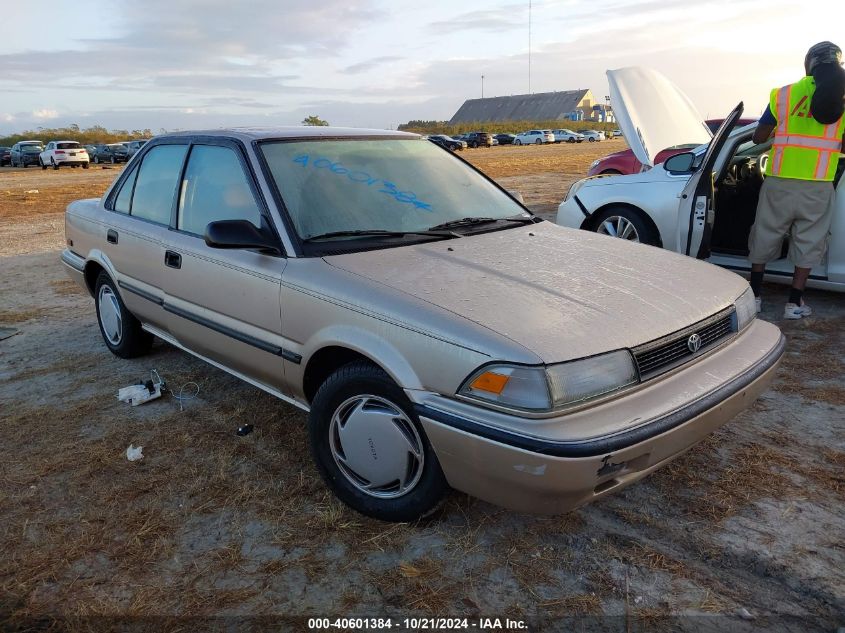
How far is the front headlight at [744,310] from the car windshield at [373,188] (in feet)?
4.17

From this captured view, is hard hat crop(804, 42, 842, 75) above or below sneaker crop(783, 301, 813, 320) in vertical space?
above

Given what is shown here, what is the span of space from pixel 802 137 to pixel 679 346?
10.0ft

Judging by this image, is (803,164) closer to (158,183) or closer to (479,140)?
(158,183)

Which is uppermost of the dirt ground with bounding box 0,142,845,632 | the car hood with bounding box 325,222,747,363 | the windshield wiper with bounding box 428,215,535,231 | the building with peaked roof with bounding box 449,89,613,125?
the building with peaked roof with bounding box 449,89,613,125

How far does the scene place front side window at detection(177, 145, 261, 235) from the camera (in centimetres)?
317

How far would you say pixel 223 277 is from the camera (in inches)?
125

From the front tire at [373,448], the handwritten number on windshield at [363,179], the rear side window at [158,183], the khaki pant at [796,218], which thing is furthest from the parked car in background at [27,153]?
the front tire at [373,448]

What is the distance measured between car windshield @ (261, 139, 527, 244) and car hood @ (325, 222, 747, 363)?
0.24 m

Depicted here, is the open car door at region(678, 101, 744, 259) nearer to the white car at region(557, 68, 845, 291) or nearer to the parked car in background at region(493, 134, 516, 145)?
the white car at region(557, 68, 845, 291)

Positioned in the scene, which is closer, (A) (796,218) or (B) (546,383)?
(B) (546,383)

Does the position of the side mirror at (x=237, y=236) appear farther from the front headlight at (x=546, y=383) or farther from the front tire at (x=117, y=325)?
the front tire at (x=117, y=325)

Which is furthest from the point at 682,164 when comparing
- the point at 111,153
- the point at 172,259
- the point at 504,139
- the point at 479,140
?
the point at 504,139

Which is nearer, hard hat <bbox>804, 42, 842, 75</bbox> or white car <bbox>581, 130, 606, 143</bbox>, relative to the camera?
hard hat <bbox>804, 42, 842, 75</bbox>

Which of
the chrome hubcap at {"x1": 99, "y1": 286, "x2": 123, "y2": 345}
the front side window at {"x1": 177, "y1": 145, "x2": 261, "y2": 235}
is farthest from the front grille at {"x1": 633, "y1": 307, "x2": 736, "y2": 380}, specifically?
the chrome hubcap at {"x1": 99, "y1": 286, "x2": 123, "y2": 345}
